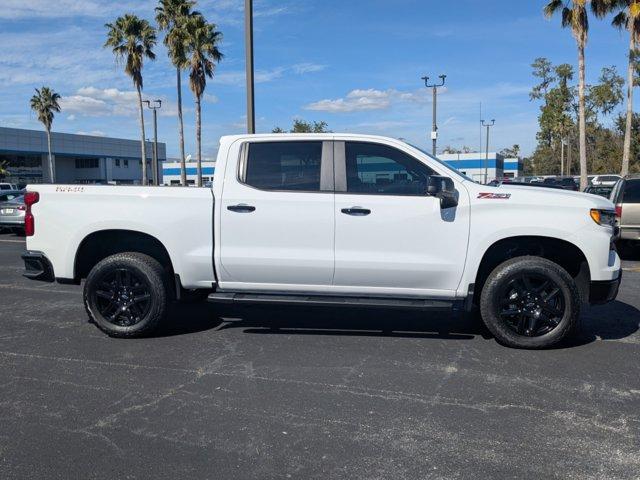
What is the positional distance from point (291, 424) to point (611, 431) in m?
2.06

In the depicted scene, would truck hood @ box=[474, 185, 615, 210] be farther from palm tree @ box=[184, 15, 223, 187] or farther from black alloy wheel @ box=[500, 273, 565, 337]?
palm tree @ box=[184, 15, 223, 187]

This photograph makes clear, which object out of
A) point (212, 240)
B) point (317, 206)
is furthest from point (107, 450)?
point (317, 206)

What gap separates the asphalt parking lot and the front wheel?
19 centimetres

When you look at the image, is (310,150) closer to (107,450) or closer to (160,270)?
(160,270)

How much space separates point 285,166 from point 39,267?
2.75 metres

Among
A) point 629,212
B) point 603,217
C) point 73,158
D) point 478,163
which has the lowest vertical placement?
point 629,212

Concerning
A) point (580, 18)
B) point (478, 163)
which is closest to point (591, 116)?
point (478, 163)

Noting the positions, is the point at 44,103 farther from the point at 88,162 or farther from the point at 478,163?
the point at 478,163

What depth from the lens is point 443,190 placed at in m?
5.28

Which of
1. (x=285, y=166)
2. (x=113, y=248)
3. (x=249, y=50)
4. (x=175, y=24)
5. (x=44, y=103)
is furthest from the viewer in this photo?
(x=44, y=103)

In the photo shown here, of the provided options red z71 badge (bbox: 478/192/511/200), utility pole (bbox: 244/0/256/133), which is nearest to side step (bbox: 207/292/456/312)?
red z71 badge (bbox: 478/192/511/200)

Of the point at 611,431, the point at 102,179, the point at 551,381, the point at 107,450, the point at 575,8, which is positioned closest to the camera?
the point at 107,450

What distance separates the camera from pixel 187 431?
3791 millimetres

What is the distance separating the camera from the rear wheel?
579cm
